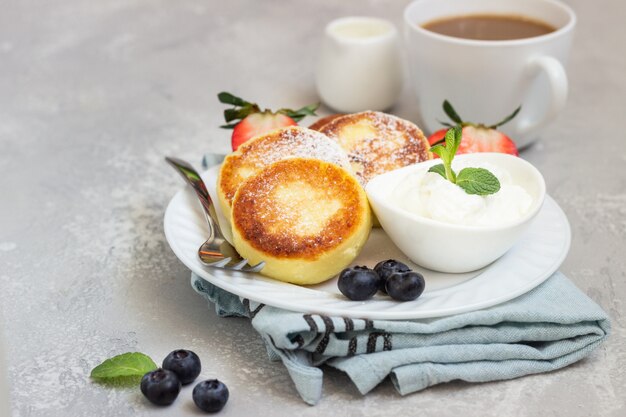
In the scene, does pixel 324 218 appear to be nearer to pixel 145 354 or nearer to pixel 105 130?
pixel 145 354

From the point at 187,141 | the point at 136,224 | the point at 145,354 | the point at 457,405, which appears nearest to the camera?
the point at 457,405

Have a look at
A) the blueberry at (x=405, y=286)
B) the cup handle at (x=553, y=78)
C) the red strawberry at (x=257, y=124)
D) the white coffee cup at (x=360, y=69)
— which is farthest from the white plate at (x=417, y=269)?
the white coffee cup at (x=360, y=69)

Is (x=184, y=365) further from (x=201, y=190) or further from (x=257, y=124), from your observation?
(x=257, y=124)

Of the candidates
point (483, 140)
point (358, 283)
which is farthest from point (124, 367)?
point (483, 140)

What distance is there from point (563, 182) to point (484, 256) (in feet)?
2.24

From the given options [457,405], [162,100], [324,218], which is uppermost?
[324,218]

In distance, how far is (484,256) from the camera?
1.48 meters

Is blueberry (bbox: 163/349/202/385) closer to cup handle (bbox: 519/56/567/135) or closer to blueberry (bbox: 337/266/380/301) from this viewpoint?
blueberry (bbox: 337/266/380/301)

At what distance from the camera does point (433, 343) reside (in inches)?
54.5

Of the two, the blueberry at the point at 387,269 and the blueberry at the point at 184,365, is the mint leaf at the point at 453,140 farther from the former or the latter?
the blueberry at the point at 184,365

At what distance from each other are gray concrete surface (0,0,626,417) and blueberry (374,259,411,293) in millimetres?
180

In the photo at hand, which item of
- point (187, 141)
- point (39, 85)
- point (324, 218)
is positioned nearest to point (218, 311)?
point (324, 218)

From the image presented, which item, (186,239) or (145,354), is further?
(186,239)

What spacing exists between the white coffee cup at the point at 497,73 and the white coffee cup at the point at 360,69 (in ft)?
0.34
